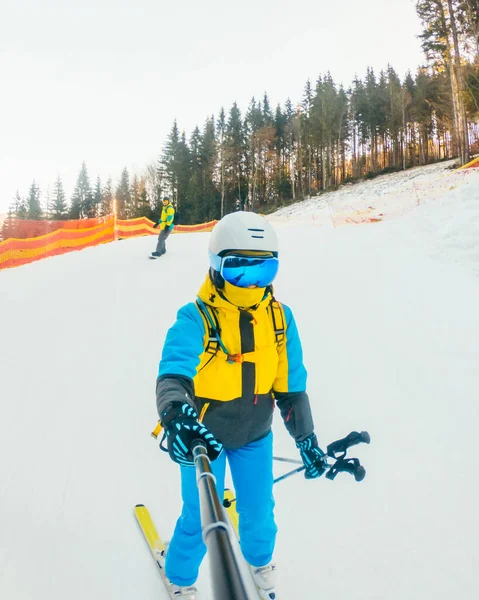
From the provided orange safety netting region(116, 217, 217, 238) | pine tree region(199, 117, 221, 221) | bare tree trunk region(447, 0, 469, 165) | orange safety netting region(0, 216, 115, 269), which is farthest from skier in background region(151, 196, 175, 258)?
pine tree region(199, 117, 221, 221)

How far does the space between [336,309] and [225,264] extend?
4.84 metres

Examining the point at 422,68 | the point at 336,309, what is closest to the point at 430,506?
the point at 336,309

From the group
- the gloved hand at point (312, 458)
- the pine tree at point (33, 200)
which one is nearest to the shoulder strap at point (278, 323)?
the gloved hand at point (312, 458)

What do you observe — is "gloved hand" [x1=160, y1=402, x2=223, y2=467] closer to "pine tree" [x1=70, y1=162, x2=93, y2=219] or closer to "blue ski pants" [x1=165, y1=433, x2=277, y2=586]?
"blue ski pants" [x1=165, y1=433, x2=277, y2=586]

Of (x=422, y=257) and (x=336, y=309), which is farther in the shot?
(x=422, y=257)

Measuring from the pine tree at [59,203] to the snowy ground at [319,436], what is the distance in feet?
172

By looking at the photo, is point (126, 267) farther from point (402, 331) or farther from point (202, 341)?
point (202, 341)

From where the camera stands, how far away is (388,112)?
45344 mm

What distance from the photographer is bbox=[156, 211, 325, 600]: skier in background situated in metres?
1.86

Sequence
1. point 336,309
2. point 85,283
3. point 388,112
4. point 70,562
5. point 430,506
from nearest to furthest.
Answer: point 70,562, point 430,506, point 336,309, point 85,283, point 388,112

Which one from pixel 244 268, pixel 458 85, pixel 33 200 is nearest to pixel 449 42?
pixel 458 85

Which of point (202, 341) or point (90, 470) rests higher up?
point (202, 341)

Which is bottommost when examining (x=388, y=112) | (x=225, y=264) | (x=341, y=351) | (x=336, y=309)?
(x=341, y=351)

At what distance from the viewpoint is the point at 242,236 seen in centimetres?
191
